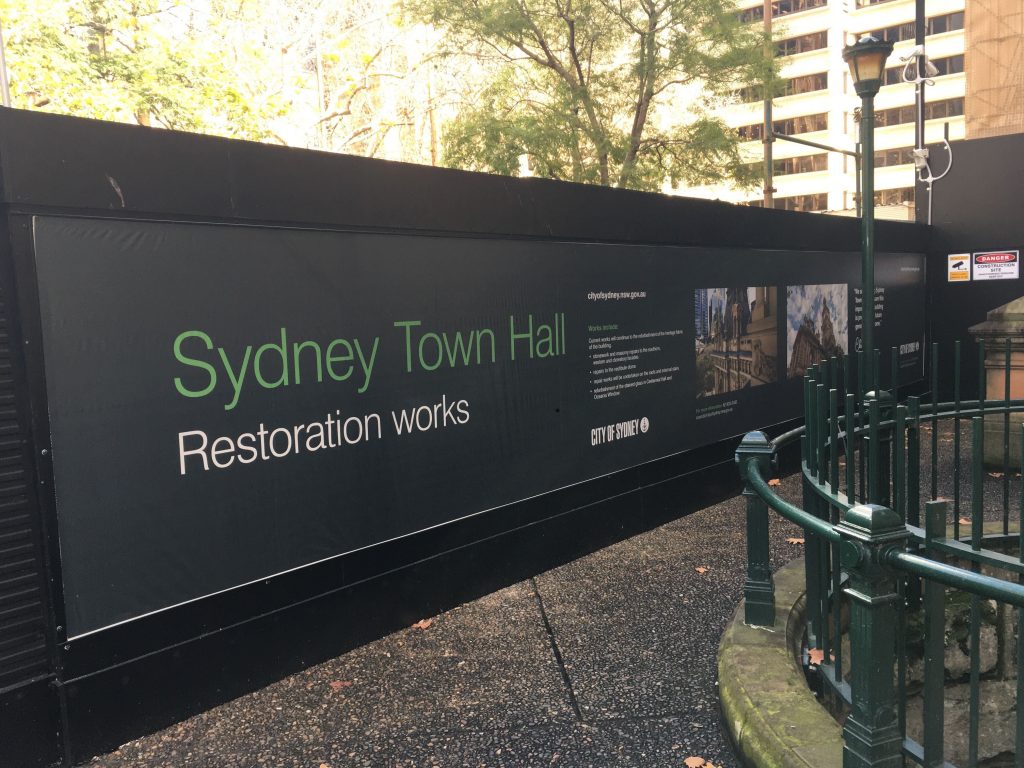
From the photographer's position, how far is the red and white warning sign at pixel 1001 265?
11.9 m

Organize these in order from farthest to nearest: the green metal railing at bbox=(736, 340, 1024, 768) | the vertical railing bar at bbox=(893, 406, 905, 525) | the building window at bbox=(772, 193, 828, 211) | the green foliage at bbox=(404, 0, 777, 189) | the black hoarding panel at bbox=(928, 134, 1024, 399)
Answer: the building window at bbox=(772, 193, 828, 211) → the green foliage at bbox=(404, 0, 777, 189) → the black hoarding panel at bbox=(928, 134, 1024, 399) → the vertical railing bar at bbox=(893, 406, 905, 525) → the green metal railing at bbox=(736, 340, 1024, 768)

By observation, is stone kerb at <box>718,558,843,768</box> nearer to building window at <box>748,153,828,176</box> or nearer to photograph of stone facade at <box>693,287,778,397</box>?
photograph of stone facade at <box>693,287,778,397</box>

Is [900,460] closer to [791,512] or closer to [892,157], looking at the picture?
[791,512]

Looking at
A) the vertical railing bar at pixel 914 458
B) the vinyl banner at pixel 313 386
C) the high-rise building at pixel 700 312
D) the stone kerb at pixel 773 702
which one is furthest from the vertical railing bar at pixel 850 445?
the high-rise building at pixel 700 312

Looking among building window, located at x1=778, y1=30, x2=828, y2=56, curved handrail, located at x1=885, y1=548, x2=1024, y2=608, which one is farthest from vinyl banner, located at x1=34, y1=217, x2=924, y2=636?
building window, located at x1=778, y1=30, x2=828, y2=56

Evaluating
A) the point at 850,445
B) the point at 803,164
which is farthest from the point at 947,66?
the point at 850,445

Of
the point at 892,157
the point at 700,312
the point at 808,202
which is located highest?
the point at 892,157

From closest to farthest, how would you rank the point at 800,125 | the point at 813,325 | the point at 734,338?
the point at 734,338
the point at 813,325
the point at 800,125

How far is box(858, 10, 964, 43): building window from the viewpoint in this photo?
55.7 m

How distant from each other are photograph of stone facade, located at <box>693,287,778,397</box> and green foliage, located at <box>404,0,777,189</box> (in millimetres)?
10023

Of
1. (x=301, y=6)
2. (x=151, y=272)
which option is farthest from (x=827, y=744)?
(x=301, y=6)

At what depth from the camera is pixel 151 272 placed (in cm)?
365

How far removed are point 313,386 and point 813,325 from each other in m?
6.67

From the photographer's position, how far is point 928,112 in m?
58.1
